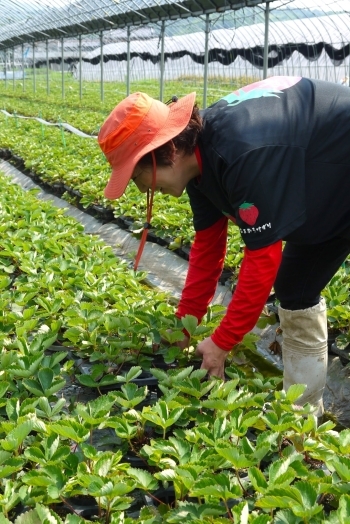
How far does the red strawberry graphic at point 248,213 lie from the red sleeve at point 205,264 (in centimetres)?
64

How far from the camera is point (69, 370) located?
288cm

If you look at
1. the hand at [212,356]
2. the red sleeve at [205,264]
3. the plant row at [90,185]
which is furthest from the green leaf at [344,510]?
the plant row at [90,185]

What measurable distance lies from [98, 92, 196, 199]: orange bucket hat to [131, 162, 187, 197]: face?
73 mm

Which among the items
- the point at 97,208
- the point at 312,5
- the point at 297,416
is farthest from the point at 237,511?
the point at 312,5

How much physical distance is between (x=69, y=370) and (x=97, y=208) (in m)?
4.86

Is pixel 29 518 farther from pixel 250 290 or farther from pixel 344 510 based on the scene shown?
pixel 250 290

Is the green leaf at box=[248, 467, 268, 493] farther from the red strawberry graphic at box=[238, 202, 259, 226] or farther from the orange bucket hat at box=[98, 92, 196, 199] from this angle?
the orange bucket hat at box=[98, 92, 196, 199]

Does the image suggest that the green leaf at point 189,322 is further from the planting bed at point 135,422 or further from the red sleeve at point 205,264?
the red sleeve at point 205,264

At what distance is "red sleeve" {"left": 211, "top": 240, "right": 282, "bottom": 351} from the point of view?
234 centimetres

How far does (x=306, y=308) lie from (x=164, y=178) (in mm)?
1004

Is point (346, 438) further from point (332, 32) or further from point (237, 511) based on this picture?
point (332, 32)

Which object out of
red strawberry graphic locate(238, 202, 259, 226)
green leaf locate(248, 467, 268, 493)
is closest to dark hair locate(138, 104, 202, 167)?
red strawberry graphic locate(238, 202, 259, 226)

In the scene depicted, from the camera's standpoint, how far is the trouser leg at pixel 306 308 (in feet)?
9.59

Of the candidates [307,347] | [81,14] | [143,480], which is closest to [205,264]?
[307,347]
